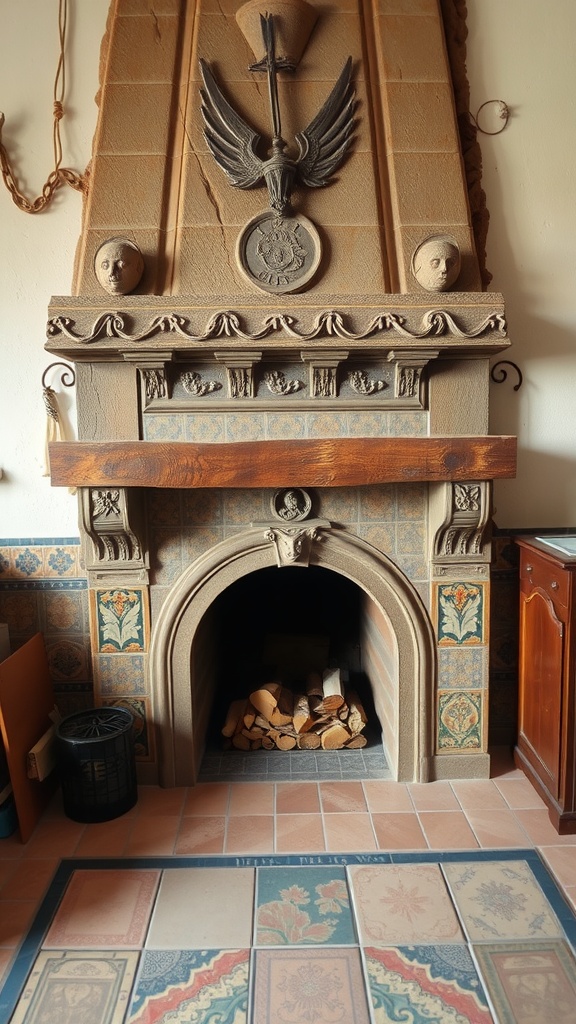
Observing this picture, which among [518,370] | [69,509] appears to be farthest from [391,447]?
[69,509]

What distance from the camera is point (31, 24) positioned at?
2725 millimetres

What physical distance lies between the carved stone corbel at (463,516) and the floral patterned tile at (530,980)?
1339mm

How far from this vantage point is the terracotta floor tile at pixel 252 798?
2.54m

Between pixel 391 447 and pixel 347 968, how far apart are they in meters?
1.66

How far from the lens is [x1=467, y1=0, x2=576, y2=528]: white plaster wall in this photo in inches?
108

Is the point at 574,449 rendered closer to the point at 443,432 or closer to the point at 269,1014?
the point at 443,432

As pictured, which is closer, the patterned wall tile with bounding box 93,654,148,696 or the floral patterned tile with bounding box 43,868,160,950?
the floral patterned tile with bounding box 43,868,160,950

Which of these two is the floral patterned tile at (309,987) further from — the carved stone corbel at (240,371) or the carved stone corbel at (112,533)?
the carved stone corbel at (240,371)

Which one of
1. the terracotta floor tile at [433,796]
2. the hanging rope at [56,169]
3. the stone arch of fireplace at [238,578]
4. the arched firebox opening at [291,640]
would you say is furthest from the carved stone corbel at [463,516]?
the hanging rope at [56,169]

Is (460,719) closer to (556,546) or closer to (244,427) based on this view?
(556,546)

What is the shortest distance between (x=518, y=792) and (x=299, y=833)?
952 mm

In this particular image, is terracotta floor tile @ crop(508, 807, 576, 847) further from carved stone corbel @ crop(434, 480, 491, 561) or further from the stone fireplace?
carved stone corbel @ crop(434, 480, 491, 561)

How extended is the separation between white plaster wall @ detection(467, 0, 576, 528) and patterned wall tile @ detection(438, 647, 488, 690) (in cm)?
78

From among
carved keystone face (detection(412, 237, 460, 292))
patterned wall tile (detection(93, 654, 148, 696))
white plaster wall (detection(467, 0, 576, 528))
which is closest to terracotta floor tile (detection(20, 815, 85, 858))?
patterned wall tile (detection(93, 654, 148, 696))
